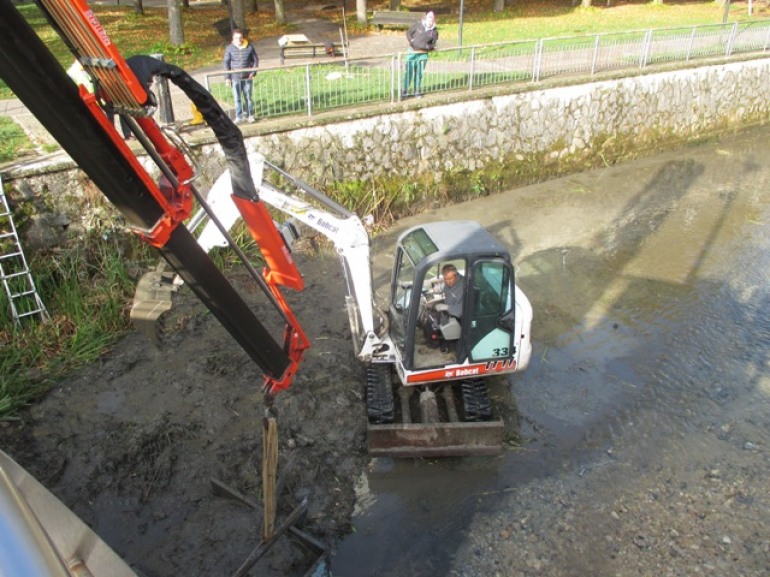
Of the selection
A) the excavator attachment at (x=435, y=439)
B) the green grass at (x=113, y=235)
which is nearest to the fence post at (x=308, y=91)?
the green grass at (x=113, y=235)

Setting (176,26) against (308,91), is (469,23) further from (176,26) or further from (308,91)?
(308,91)

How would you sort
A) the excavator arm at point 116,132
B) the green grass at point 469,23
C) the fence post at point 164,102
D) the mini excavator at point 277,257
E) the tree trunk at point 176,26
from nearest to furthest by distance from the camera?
1. the excavator arm at point 116,132
2. the mini excavator at point 277,257
3. the fence post at point 164,102
4. the tree trunk at point 176,26
5. the green grass at point 469,23

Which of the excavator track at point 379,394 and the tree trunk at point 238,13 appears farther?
the tree trunk at point 238,13

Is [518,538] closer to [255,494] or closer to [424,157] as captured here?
[255,494]

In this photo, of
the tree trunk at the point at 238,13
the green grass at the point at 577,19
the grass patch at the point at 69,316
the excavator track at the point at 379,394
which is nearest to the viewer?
the excavator track at the point at 379,394

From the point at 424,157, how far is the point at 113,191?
9.90 metres

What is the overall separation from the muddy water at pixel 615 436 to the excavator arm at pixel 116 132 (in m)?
3.06

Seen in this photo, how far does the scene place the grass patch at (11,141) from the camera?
30.8 feet

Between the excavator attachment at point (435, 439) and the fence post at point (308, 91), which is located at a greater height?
the fence post at point (308, 91)

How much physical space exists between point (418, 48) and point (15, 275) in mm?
8392

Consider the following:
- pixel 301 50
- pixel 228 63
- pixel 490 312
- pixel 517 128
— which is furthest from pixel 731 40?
pixel 490 312

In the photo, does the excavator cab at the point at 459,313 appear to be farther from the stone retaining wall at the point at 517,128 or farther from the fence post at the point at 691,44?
the fence post at the point at 691,44

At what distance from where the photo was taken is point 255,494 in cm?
619

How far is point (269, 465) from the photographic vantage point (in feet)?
16.2
